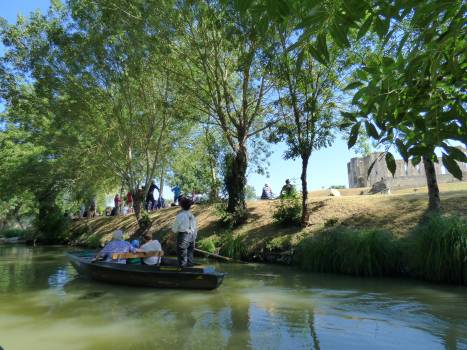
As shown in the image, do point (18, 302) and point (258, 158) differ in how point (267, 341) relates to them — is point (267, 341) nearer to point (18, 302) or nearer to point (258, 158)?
point (18, 302)

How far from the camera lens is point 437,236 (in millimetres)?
10328

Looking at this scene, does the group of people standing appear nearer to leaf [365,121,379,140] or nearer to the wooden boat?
the wooden boat

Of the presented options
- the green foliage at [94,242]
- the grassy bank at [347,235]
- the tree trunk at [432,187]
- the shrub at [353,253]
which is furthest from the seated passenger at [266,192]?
the tree trunk at [432,187]

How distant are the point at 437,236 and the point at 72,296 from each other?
339 inches

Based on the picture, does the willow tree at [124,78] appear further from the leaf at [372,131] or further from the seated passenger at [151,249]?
the leaf at [372,131]

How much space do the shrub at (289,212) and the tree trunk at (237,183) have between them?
202cm

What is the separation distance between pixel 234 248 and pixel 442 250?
8.13m

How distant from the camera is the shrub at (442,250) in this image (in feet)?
33.0

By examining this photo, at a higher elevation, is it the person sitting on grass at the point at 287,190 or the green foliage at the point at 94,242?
the person sitting on grass at the point at 287,190

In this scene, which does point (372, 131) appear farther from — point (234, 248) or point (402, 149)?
point (234, 248)

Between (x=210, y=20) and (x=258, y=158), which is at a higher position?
(x=210, y=20)

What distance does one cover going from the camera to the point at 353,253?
12.3 meters

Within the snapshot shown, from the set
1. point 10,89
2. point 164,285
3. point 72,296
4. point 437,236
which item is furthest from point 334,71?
point 10,89

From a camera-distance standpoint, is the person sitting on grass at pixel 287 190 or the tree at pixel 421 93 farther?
the person sitting on grass at pixel 287 190
